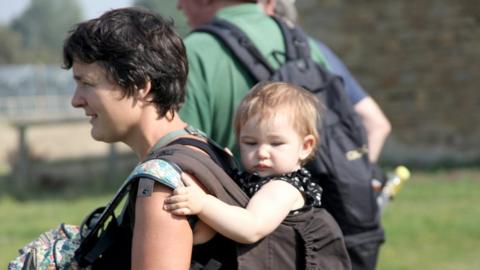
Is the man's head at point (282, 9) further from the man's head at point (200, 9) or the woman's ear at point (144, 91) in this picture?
the woman's ear at point (144, 91)

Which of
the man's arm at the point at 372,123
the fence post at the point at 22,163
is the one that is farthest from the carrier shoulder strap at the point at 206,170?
the fence post at the point at 22,163

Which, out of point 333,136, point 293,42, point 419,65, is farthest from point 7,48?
point 333,136

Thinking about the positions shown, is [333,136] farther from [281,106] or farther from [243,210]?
[243,210]

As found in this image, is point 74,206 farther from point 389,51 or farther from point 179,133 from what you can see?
point 179,133

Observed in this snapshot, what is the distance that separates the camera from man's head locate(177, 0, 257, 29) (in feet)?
13.9

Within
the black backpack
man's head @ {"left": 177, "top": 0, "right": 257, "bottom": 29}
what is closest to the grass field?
man's head @ {"left": 177, "top": 0, "right": 257, "bottom": 29}

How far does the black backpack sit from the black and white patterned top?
2.93ft

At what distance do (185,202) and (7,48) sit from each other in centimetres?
6961

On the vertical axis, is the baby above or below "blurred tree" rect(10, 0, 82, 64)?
above

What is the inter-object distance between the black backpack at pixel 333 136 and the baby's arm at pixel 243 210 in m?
1.02

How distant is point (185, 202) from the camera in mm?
2516

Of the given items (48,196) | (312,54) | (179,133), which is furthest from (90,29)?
(48,196)

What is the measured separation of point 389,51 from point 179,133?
48.4ft

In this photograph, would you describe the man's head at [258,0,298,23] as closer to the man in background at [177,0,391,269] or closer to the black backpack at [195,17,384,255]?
the man in background at [177,0,391,269]
